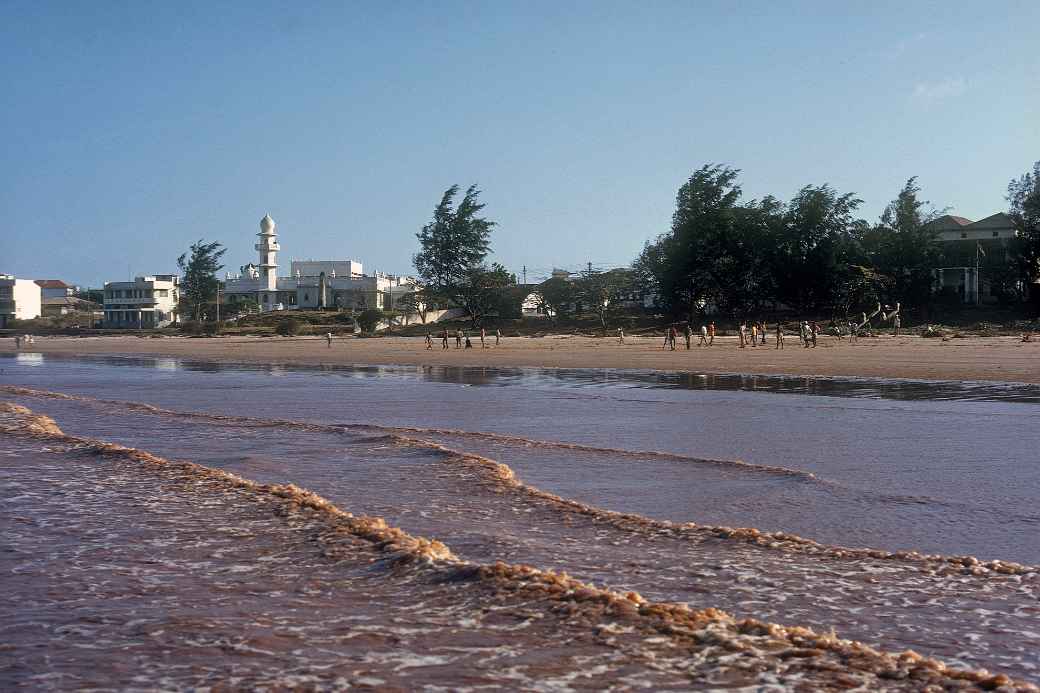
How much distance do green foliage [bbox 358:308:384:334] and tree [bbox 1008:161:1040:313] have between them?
1826 inches

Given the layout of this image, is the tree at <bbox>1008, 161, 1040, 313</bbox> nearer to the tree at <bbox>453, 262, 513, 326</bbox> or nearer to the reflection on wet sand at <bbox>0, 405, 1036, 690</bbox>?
the tree at <bbox>453, 262, 513, 326</bbox>

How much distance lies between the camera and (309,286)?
3784 inches

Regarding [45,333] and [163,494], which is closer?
[163,494]

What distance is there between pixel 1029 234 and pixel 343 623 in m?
66.3

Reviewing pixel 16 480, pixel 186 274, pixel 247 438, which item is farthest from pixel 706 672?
pixel 186 274

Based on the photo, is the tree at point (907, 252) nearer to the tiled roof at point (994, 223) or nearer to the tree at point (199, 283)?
the tiled roof at point (994, 223)

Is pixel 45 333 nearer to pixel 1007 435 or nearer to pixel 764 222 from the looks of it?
pixel 764 222

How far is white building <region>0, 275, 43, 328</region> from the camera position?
106875 mm

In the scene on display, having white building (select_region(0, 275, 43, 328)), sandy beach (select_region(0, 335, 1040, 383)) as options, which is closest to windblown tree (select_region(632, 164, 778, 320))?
sandy beach (select_region(0, 335, 1040, 383))

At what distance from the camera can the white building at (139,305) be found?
99438 millimetres

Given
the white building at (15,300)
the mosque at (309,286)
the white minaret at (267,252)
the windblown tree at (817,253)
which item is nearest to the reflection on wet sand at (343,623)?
the windblown tree at (817,253)

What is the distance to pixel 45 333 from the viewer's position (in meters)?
93.1

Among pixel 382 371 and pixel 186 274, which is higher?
pixel 186 274

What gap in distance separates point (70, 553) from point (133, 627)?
6.89 ft
